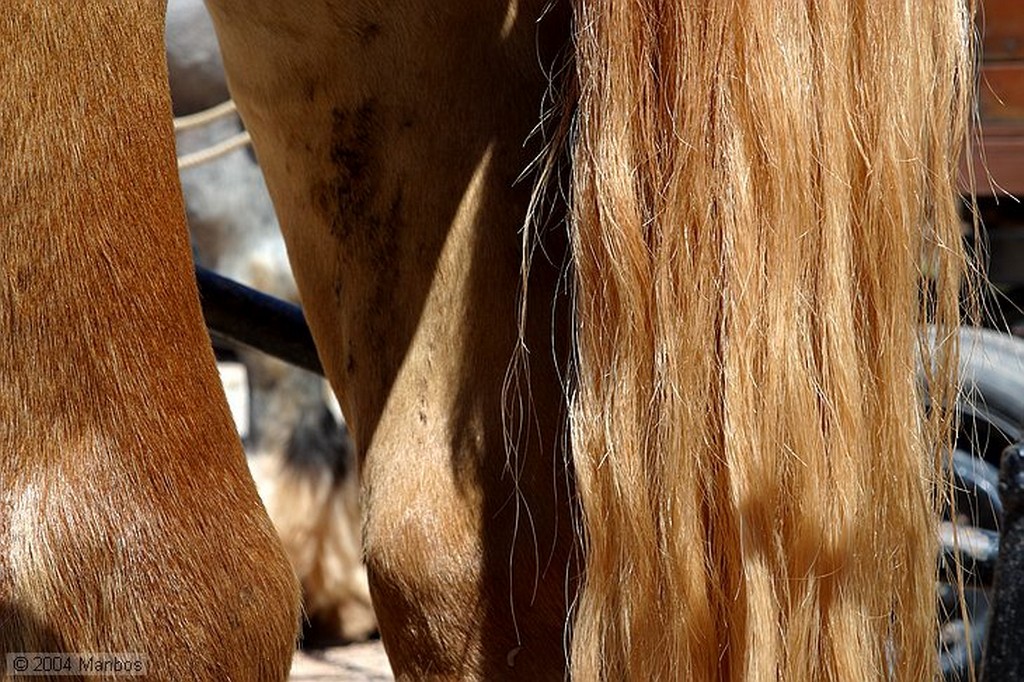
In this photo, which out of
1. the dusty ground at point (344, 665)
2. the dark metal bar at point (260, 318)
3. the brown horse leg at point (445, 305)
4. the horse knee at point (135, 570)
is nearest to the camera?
the horse knee at point (135, 570)

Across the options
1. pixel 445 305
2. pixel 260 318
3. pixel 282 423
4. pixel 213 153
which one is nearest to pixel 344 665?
pixel 282 423

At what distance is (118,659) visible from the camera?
48 cm

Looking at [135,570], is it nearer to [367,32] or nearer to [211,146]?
[367,32]

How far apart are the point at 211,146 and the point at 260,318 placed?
123cm

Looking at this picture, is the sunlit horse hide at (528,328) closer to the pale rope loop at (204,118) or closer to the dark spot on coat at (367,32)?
the dark spot on coat at (367,32)

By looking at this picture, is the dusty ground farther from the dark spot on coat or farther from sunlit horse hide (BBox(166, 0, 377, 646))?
→ the dark spot on coat

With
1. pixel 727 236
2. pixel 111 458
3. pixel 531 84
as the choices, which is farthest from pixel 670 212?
pixel 111 458

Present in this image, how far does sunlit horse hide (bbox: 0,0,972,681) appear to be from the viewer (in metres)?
0.49

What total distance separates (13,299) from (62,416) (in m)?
0.05

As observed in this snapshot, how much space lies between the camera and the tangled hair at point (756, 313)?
0.56 metres

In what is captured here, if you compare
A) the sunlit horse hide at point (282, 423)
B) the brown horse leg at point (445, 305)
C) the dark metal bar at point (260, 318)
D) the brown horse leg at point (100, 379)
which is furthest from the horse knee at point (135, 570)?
the sunlit horse hide at point (282, 423)

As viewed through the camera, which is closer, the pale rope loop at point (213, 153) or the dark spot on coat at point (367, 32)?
the dark spot on coat at point (367, 32)

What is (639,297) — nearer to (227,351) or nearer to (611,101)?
(611,101)

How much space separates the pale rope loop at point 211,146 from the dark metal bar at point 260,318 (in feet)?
3.32
